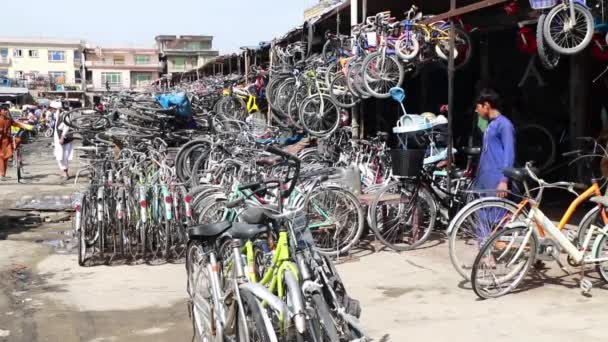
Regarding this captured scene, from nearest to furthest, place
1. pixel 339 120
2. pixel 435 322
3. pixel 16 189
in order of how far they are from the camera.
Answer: pixel 435 322, pixel 339 120, pixel 16 189

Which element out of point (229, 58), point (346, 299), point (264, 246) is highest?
point (229, 58)

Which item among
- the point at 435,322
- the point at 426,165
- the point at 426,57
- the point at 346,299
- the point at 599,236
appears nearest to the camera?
the point at 346,299

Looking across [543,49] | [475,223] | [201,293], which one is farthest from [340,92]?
[201,293]

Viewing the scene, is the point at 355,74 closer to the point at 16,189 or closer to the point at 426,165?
the point at 426,165

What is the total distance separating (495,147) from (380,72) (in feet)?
10.8

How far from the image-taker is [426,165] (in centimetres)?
758

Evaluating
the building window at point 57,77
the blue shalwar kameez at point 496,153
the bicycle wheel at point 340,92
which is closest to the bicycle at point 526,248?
the blue shalwar kameez at point 496,153

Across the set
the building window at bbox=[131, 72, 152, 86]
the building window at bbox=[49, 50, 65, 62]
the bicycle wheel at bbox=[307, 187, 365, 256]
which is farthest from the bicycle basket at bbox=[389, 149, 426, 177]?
the building window at bbox=[49, 50, 65, 62]

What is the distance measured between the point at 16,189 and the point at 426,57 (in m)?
9.30

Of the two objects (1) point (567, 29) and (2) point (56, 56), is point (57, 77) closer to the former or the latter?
(2) point (56, 56)

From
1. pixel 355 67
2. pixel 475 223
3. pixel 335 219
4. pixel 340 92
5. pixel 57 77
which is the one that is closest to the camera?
pixel 475 223

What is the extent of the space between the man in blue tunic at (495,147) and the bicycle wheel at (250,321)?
10.6ft

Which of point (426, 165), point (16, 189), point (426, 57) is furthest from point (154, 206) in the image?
point (16, 189)

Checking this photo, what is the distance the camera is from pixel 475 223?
18.3 feet
